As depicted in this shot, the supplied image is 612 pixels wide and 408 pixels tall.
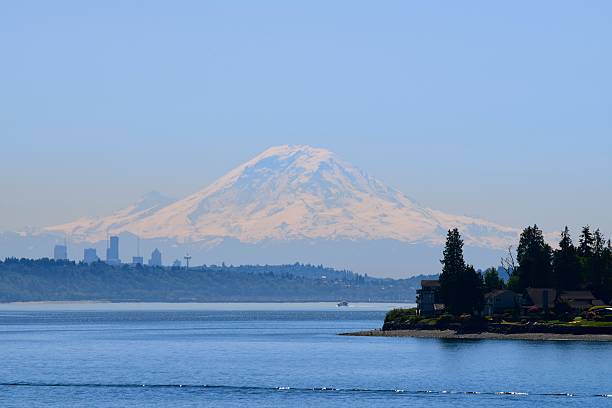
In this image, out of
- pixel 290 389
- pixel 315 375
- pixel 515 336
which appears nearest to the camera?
pixel 290 389

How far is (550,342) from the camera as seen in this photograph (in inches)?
7151

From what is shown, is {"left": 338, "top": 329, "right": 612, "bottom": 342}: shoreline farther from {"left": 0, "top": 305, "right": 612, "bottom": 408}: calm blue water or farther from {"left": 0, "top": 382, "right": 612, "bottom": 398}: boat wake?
{"left": 0, "top": 382, "right": 612, "bottom": 398}: boat wake

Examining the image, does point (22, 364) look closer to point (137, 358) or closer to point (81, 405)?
point (137, 358)

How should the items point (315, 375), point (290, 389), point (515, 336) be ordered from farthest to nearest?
point (515, 336), point (315, 375), point (290, 389)

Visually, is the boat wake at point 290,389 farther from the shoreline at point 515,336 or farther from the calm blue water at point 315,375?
the shoreline at point 515,336

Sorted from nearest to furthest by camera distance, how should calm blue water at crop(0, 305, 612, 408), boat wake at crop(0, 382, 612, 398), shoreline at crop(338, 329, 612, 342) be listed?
calm blue water at crop(0, 305, 612, 408) < boat wake at crop(0, 382, 612, 398) < shoreline at crop(338, 329, 612, 342)

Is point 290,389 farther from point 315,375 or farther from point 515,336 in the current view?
point 515,336

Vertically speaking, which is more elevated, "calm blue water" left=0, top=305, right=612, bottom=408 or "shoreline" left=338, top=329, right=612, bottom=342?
"shoreline" left=338, top=329, right=612, bottom=342

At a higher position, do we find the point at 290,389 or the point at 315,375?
the point at 315,375

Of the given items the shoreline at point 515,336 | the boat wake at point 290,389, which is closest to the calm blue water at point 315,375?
the boat wake at point 290,389

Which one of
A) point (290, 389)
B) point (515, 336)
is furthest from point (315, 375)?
point (515, 336)

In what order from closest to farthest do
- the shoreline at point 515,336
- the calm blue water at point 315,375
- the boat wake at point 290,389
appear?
the calm blue water at point 315,375 < the boat wake at point 290,389 < the shoreline at point 515,336

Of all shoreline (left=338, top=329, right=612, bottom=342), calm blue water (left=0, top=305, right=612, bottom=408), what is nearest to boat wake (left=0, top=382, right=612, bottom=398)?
calm blue water (left=0, top=305, right=612, bottom=408)

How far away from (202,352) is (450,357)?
3521 cm
